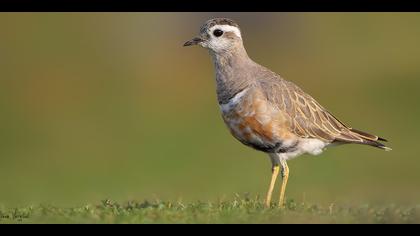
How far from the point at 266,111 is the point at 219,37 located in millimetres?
1493

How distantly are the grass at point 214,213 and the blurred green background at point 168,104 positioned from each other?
7.67 meters

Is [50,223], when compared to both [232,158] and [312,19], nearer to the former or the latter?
[232,158]

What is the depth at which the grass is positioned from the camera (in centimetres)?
1055

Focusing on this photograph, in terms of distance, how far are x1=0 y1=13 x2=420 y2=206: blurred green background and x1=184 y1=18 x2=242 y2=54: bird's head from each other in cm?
715

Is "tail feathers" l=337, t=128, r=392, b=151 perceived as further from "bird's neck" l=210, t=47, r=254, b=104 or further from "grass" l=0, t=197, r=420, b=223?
"bird's neck" l=210, t=47, r=254, b=104

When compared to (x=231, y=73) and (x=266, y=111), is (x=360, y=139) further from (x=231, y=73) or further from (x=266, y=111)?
(x=231, y=73)

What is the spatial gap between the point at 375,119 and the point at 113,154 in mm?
9413

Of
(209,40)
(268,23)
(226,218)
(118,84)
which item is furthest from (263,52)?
(226,218)

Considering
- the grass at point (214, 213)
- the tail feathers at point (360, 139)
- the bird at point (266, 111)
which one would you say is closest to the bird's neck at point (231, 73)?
the bird at point (266, 111)

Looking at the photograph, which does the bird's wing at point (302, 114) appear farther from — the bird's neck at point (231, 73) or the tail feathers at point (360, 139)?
the bird's neck at point (231, 73)

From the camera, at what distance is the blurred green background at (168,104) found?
80.3 ft

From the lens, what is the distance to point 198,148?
28453 millimetres

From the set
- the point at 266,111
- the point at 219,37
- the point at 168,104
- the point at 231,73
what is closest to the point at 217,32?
the point at 219,37

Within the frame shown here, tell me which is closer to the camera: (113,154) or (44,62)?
(113,154)
